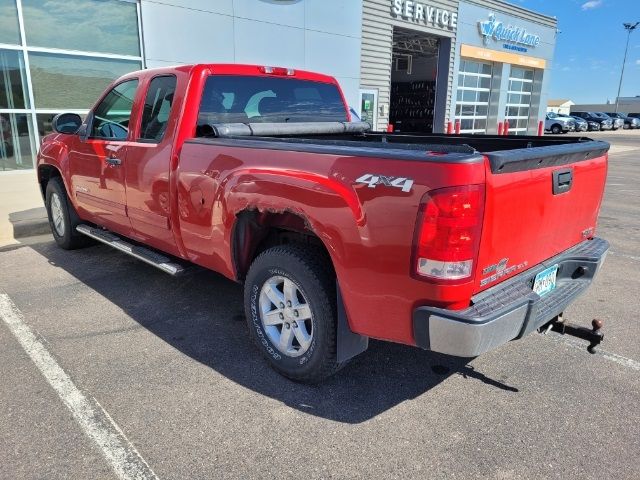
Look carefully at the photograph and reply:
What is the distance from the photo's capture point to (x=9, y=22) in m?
9.46

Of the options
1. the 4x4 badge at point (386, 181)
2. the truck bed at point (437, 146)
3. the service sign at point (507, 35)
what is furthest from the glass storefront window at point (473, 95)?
the 4x4 badge at point (386, 181)

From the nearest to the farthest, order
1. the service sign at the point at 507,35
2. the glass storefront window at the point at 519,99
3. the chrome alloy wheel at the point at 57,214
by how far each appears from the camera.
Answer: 1. the chrome alloy wheel at the point at 57,214
2. the service sign at the point at 507,35
3. the glass storefront window at the point at 519,99

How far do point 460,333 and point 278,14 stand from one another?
12294 millimetres

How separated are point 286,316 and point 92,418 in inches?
47.4

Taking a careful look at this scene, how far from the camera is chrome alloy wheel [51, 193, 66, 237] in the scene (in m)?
5.80

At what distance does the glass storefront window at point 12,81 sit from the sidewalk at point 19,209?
1.44 m

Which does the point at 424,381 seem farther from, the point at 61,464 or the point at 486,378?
the point at 61,464

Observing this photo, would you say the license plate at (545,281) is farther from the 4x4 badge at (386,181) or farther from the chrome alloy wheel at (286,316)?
the chrome alloy wheel at (286,316)

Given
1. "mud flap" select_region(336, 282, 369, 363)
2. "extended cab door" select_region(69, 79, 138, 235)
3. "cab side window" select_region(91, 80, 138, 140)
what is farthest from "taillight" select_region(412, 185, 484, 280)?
"cab side window" select_region(91, 80, 138, 140)

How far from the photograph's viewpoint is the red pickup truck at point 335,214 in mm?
2305

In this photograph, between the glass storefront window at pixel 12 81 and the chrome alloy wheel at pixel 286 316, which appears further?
the glass storefront window at pixel 12 81

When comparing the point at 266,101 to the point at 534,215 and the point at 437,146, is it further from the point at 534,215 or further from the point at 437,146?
the point at 534,215

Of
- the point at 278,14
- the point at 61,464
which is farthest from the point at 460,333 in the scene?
the point at 278,14

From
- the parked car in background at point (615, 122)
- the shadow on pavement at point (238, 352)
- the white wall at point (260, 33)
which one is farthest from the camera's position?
the parked car in background at point (615, 122)
